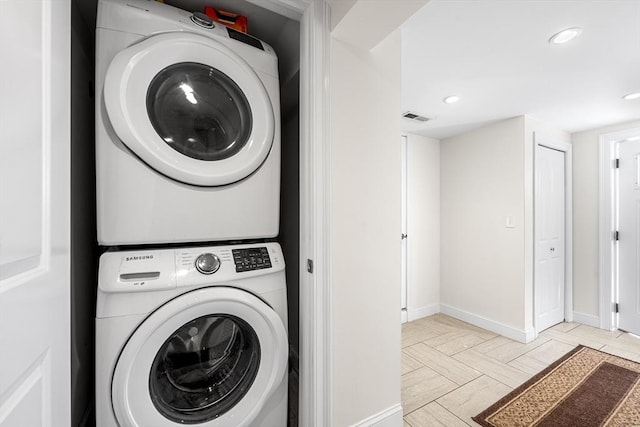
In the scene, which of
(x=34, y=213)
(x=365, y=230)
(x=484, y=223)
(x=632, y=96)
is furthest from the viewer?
(x=484, y=223)

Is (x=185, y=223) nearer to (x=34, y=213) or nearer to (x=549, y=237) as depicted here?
(x=34, y=213)

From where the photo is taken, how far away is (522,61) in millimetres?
1841

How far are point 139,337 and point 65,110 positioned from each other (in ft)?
2.34

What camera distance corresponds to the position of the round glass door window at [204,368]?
106 centimetres

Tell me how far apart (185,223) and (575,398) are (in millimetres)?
2617

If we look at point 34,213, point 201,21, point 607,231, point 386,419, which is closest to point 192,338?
point 34,213

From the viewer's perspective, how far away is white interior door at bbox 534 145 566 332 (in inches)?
114

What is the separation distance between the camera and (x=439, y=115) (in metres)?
2.79

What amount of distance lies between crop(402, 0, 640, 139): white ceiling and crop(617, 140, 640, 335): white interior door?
0.43m

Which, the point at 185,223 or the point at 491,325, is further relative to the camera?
the point at 491,325

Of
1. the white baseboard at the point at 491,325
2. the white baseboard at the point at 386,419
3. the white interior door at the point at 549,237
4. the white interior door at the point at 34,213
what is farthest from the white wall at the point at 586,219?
the white interior door at the point at 34,213

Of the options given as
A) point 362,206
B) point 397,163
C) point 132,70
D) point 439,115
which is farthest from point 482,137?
point 132,70

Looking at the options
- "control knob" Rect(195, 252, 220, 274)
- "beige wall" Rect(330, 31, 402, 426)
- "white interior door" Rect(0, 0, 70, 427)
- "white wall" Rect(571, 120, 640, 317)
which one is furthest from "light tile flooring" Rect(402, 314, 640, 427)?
"white interior door" Rect(0, 0, 70, 427)

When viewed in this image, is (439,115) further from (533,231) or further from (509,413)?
(509,413)
